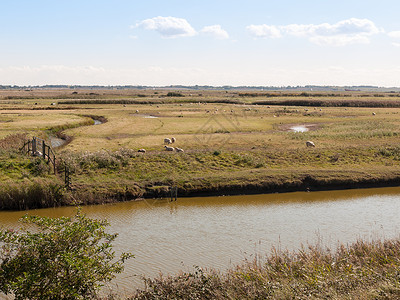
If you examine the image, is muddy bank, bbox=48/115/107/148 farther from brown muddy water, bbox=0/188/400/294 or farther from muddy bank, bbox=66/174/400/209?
brown muddy water, bbox=0/188/400/294

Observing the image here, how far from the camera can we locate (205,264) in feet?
63.7

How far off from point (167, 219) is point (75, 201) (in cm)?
695

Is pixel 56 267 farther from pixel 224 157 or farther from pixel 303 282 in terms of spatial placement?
pixel 224 157

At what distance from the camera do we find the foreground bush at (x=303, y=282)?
1260 cm

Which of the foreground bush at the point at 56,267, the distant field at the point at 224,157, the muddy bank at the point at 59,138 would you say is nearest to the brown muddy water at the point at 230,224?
the distant field at the point at 224,157

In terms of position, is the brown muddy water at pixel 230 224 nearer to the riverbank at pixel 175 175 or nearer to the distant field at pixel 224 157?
the riverbank at pixel 175 175

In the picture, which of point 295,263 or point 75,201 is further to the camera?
point 75,201

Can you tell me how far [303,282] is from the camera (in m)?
13.6

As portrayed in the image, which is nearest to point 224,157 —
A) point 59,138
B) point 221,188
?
point 221,188

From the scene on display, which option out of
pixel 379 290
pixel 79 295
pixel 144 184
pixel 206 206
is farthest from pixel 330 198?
pixel 79 295

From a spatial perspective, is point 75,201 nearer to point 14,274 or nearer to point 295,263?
point 14,274

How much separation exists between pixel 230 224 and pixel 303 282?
12601 mm

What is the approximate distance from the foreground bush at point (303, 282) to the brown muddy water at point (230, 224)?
2.59 meters

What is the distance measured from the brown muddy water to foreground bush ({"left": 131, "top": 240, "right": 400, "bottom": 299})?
8.49 feet
